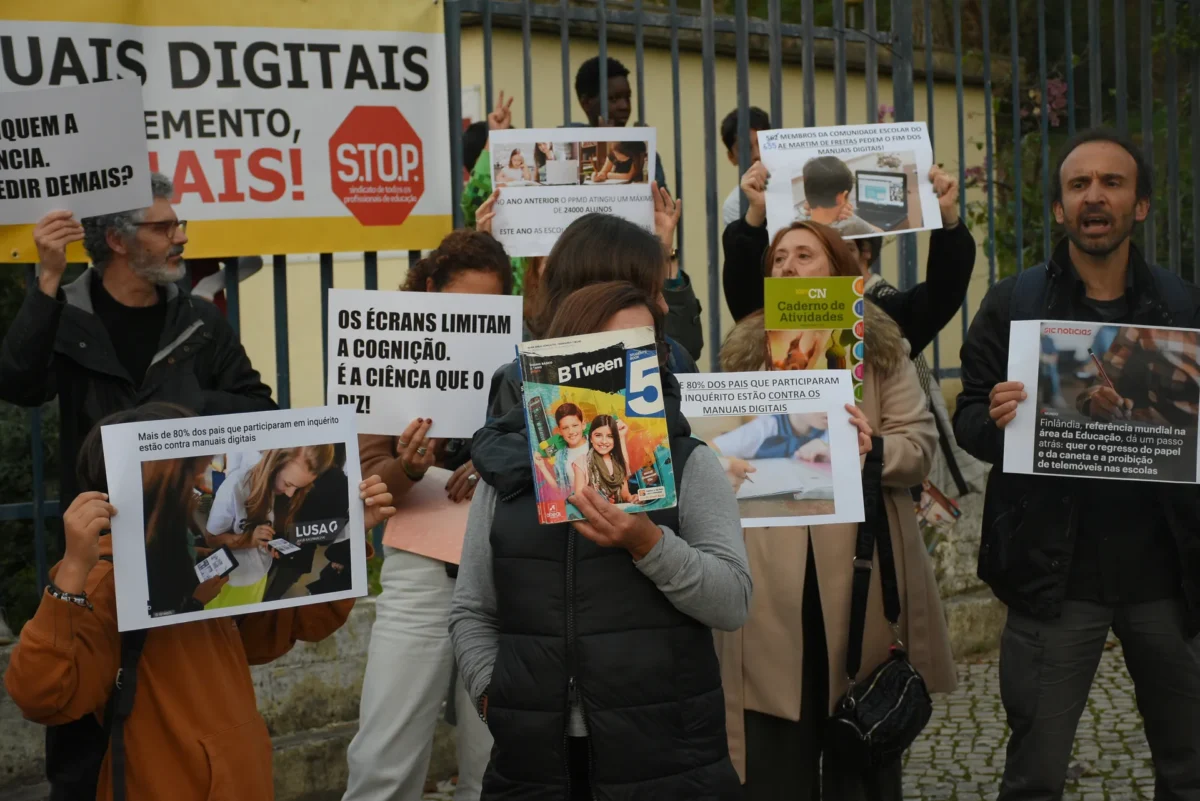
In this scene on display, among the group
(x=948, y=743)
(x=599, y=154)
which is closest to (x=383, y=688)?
(x=599, y=154)

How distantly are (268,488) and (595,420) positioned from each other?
2.65ft

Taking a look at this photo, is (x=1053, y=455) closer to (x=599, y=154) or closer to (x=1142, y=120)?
(x=599, y=154)

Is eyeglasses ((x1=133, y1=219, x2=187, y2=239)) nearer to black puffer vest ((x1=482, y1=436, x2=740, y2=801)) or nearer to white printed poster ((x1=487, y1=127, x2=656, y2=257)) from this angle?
white printed poster ((x1=487, y1=127, x2=656, y2=257))

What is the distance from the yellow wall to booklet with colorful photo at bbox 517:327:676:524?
2.97 meters

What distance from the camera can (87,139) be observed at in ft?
13.7

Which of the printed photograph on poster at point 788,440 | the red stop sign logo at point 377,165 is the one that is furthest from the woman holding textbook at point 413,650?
the printed photograph on poster at point 788,440

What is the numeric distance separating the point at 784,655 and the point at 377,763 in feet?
3.80

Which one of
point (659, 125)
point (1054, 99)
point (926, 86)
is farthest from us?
point (659, 125)

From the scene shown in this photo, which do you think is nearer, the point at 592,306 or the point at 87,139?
the point at 592,306

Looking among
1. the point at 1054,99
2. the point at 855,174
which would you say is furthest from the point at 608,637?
the point at 1054,99

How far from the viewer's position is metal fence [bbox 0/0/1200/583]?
519cm

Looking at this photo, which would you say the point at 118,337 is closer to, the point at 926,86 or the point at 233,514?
the point at 233,514

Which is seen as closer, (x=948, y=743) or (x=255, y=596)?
(x=255, y=596)

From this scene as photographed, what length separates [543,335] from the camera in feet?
10.8
